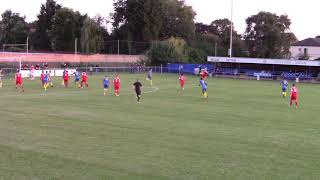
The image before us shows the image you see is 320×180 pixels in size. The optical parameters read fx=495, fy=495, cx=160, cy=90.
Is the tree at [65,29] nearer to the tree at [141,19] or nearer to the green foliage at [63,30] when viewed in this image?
the green foliage at [63,30]

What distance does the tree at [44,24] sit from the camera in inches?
4086

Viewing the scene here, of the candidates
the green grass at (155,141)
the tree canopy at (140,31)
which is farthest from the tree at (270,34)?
the green grass at (155,141)

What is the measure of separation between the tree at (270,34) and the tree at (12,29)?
49.3 meters

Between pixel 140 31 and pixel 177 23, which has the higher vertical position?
pixel 177 23

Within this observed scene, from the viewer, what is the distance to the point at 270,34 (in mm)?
102438

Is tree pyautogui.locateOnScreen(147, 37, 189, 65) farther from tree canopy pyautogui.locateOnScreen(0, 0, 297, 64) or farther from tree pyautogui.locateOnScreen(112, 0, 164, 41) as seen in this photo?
tree pyautogui.locateOnScreen(112, 0, 164, 41)

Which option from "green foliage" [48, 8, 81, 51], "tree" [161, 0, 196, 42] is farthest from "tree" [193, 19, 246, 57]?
"green foliage" [48, 8, 81, 51]

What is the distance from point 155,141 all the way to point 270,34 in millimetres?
89475

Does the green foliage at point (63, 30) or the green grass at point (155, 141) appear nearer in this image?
the green grass at point (155, 141)

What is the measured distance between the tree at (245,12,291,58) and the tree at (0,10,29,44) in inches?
1940

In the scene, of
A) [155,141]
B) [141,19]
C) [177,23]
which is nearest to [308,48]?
[177,23]

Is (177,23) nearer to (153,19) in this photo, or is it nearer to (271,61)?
(153,19)

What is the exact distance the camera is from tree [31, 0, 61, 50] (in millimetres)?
103787

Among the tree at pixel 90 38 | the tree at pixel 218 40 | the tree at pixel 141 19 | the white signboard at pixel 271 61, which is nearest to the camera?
the white signboard at pixel 271 61
